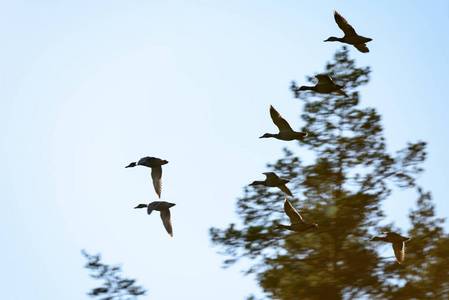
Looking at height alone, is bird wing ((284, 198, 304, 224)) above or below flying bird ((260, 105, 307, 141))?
below

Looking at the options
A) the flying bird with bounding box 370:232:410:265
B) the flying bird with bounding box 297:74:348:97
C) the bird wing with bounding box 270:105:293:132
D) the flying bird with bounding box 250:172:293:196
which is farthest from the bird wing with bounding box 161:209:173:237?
the flying bird with bounding box 370:232:410:265

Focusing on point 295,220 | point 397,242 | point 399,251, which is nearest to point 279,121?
point 295,220

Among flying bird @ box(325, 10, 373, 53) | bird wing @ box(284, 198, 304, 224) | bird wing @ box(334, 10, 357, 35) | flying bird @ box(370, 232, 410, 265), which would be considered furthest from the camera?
bird wing @ box(284, 198, 304, 224)

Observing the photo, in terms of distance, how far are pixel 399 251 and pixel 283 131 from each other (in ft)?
12.0

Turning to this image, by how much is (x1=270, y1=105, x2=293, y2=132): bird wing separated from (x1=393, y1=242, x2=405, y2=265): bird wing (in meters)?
3.49

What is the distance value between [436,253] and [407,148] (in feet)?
8.74

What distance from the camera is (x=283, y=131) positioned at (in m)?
20.2

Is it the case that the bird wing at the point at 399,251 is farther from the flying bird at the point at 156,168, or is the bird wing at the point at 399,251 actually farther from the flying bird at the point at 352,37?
the flying bird at the point at 156,168

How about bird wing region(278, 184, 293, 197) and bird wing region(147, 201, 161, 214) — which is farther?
bird wing region(278, 184, 293, 197)

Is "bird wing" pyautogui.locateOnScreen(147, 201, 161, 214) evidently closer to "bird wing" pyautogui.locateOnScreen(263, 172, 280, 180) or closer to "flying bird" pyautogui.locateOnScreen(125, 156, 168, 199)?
"flying bird" pyautogui.locateOnScreen(125, 156, 168, 199)

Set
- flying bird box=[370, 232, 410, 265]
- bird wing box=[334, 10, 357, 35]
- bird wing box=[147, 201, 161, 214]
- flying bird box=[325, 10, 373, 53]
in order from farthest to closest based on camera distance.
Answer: flying bird box=[370, 232, 410, 265] → flying bird box=[325, 10, 373, 53] → bird wing box=[147, 201, 161, 214] → bird wing box=[334, 10, 357, 35]

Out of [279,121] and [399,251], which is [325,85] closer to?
[279,121]

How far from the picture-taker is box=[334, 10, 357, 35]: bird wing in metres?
19.8

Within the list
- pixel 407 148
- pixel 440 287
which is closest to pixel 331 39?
pixel 407 148
